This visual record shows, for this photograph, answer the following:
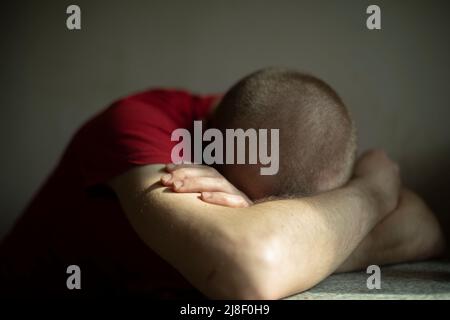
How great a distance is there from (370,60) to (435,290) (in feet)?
2.54

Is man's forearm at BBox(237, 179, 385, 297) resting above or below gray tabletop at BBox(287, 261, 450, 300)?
above

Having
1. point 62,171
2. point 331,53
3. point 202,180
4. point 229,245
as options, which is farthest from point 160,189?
point 331,53

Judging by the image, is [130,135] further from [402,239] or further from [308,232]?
[402,239]

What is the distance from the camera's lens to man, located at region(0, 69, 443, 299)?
0.68 m

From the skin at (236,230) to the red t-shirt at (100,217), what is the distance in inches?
2.9

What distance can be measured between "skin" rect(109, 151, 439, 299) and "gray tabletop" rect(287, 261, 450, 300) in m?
0.03

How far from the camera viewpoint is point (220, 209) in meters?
0.73

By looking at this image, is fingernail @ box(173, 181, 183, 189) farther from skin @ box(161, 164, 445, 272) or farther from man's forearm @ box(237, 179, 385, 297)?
man's forearm @ box(237, 179, 385, 297)

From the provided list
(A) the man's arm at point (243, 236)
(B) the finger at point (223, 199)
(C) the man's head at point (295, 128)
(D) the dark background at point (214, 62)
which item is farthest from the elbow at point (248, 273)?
(D) the dark background at point (214, 62)


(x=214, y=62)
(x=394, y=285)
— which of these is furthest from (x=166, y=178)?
(x=214, y=62)

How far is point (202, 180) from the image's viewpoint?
0.79 meters

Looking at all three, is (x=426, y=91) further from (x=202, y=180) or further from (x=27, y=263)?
(x=27, y=263)

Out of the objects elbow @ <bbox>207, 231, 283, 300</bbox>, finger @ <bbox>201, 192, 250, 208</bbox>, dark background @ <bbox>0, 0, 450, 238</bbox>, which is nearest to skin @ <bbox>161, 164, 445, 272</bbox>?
finger @ <bbox>201, 192, 250, 208</bbox>

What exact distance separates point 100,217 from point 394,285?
1.88ft
